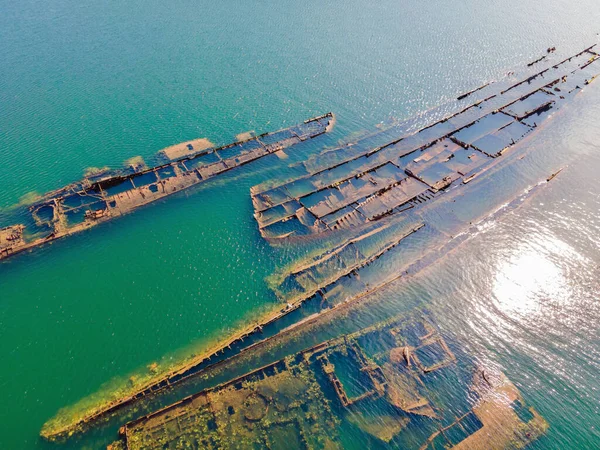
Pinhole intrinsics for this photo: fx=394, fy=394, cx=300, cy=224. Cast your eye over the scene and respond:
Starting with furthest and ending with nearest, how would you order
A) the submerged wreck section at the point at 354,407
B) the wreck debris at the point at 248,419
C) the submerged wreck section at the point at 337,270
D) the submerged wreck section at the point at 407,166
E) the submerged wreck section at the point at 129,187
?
the submerged wreck section at the point at 407,166 → the submerged wreck section at the point at 129,187 → the submerged wreck section at the point at 337,270 → the submerged wreck section at the point at 354,407 → the wreck debris at the point at 248,419

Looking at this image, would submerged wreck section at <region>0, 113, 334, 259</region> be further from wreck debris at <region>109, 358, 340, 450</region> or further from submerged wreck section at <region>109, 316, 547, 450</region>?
submerged wreck section at <region>109, 316, 547, 450</region>

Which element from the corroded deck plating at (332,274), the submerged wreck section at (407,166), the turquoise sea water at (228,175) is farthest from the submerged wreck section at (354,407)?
the submerged wreck section at (407,166)

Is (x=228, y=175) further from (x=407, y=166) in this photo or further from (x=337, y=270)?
(x=407, y=166)

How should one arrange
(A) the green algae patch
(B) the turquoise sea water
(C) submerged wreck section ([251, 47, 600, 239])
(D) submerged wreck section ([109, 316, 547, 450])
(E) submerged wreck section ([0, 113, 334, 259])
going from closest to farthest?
(D) submerged wreck section ([109, 316, 547, 450])
(A) the green algae patch
(B) the turquoise sea water
(E) submerged wreck section ([0, 113, 334, 259])
(C) submerged wreck section ([251, 47, 600, 239])

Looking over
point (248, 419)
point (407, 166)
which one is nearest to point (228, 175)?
point (407, 166)

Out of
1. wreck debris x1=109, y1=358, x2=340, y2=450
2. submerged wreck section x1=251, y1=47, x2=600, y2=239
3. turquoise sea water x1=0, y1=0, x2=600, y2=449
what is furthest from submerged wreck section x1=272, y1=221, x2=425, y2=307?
wreck debris x1=109, y1=358, x2=340, y2=450

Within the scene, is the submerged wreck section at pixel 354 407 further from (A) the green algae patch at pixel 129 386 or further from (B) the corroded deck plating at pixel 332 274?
(A) the green algae patch at pixel 129 386
